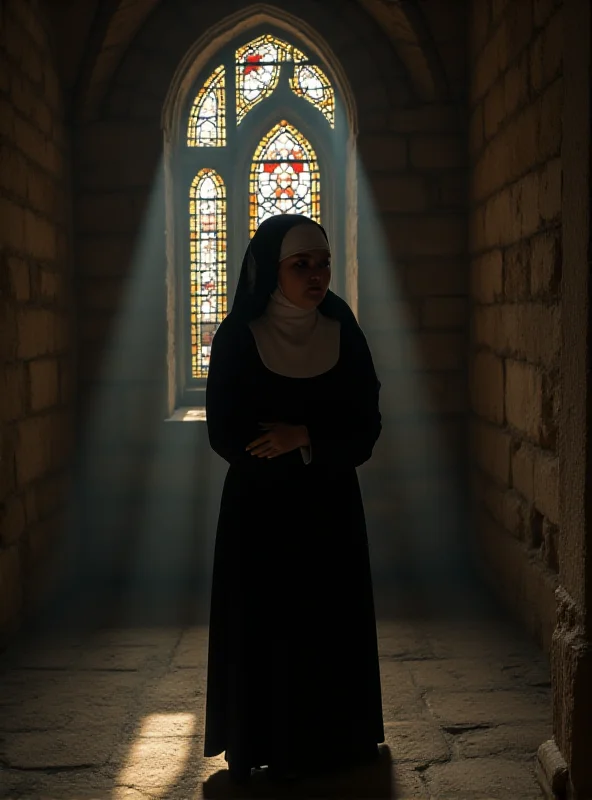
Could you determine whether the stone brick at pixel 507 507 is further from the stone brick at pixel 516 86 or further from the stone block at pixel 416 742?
the stone brick at pixel 516 86

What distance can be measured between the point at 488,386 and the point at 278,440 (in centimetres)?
248

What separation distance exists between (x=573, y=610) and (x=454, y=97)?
3.54 meters

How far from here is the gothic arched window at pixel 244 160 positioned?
5969 millimetres

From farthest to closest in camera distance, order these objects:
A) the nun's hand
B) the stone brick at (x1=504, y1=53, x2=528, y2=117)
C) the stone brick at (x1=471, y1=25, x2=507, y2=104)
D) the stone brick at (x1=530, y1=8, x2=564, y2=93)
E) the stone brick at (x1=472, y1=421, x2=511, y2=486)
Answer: the stone brick at (x1=472, y1=421, x2=511, y2=486)
the stone brick at (x1=471, y1=25, x2=507, y2=104)
the stone brick at (x1=504, y1=53, x2=528, y2=117)
the stone brick at (x1=530, y1=8, x2=564, y2=93)
the nun's hand

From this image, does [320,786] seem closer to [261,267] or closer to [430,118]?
[261,267]

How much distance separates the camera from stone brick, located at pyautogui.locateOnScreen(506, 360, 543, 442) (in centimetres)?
415

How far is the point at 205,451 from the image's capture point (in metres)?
5.60

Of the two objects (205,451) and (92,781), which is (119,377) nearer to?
(205,451)

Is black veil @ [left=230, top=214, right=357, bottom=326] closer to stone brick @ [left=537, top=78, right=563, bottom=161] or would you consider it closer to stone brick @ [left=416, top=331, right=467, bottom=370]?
stone brick @ [left=537, top=78, right=563, bottom=161]

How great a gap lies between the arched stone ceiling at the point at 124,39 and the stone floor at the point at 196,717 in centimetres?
291

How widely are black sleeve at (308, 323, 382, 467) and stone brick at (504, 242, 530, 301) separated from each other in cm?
151

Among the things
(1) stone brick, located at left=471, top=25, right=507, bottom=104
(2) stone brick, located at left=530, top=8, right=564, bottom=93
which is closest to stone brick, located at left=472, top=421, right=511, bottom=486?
(2) stone brick, located at left=530, top=8, right=564, bottom=93

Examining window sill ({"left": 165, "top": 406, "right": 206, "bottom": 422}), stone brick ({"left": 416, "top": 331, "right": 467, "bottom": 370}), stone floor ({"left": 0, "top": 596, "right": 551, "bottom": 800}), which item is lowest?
stone floor ({"left": 0, "top": 596, "right": 551, "bottom": 800})

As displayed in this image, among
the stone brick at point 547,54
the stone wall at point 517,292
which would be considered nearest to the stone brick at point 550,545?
the stone wall at point 517,292
